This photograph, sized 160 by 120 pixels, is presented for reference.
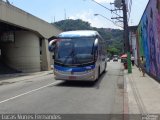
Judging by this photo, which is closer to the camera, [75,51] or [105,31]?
[75,51]

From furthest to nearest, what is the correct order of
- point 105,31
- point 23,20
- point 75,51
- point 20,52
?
point 105,31, point 20,52, point 23,20, point 75,51

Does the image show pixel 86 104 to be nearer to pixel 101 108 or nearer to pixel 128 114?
pixel 101 108

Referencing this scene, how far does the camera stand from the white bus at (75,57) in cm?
2077

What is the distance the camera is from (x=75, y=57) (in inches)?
827

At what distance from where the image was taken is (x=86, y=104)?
541 inches

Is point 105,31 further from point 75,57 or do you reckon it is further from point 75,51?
point 75,57

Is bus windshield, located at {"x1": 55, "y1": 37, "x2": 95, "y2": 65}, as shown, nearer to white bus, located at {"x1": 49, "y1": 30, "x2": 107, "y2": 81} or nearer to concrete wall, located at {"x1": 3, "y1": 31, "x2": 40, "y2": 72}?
white bus, located at {"x1": 49, "y1": 30, "x2": 107, "y2": 81}

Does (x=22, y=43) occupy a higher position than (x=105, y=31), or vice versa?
(x=105, y=31)

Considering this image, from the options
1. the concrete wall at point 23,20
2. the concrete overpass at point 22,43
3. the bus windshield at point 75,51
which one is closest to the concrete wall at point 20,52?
the concrete overpass at point 22,43

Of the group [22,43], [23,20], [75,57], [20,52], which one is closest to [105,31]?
[22,43]

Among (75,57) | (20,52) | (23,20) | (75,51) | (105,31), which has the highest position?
(105,31)

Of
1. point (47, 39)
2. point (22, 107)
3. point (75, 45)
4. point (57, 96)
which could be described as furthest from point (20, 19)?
point (22, 107)

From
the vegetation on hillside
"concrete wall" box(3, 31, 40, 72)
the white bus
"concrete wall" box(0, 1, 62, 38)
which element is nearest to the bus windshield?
the white bus

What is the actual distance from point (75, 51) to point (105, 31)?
339 ft
